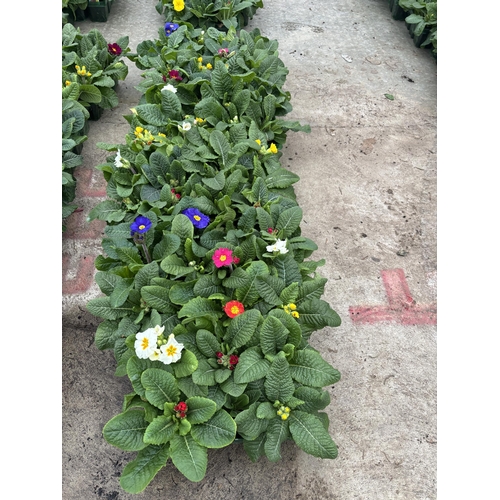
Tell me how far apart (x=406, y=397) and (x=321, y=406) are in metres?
0.55

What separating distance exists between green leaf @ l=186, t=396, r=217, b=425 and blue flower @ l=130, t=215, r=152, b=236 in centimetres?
80

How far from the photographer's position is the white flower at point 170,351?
6.23 ft

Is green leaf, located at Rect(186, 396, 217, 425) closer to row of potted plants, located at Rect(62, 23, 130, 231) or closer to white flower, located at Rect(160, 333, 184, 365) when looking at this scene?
white flower, located at Rect(160, 333, 184, 365)

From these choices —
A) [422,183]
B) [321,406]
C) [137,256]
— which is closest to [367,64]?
→ [422,183]

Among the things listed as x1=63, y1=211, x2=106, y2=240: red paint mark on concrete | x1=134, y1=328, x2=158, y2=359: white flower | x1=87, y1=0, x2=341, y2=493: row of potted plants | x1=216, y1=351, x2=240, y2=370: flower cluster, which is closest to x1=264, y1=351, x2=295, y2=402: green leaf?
x1=87, y1=0, x2=341, y2=493: row of potted plants

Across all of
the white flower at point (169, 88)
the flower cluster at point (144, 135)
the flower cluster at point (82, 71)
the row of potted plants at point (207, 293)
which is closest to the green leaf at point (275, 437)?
the row of potted plants at point (207, 293)

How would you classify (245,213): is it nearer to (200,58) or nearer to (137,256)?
(137,256)

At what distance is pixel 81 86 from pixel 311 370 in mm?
2516

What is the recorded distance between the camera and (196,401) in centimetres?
190

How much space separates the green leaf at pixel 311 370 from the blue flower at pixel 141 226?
881mm

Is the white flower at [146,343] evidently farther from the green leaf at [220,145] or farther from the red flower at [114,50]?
the red flower at [114,50]

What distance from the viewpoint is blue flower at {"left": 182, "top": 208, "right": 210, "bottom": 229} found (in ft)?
7.88

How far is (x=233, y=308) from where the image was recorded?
209cm

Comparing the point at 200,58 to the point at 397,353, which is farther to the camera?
the point at 200,58
